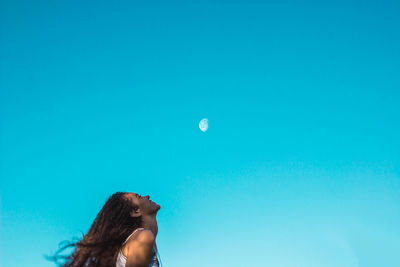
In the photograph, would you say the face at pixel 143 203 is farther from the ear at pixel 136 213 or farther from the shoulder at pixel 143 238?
the shoulder at pixel 143 238

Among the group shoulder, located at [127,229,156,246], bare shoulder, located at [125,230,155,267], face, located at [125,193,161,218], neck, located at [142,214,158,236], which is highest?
face, located at [125,193,161,218]

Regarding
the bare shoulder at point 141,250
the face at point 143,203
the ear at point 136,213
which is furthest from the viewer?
the face at point 143,203

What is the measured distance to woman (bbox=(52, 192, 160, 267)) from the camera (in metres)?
3.80

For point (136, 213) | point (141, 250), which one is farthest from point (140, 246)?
point (136, 213)

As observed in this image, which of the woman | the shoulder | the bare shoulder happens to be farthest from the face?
the bare shoulder

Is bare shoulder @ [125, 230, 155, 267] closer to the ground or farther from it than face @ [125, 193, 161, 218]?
closer to the ground

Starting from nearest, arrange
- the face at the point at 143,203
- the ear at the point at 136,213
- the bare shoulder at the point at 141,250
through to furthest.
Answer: the bare shoulder at the point at 141,250 < the ear at the point at 136,213 < the face at the point at 143,203

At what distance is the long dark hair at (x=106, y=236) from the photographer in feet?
13.3

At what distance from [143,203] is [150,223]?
11.7 inches

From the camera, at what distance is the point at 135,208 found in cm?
465

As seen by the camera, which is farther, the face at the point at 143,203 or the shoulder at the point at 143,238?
the face at the point at 143,203

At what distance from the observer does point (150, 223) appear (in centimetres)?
471

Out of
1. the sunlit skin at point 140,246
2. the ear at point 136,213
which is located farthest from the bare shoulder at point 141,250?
the ear at point 136,213

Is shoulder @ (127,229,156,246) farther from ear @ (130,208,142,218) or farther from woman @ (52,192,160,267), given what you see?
ear @ (130,208,142,218)
